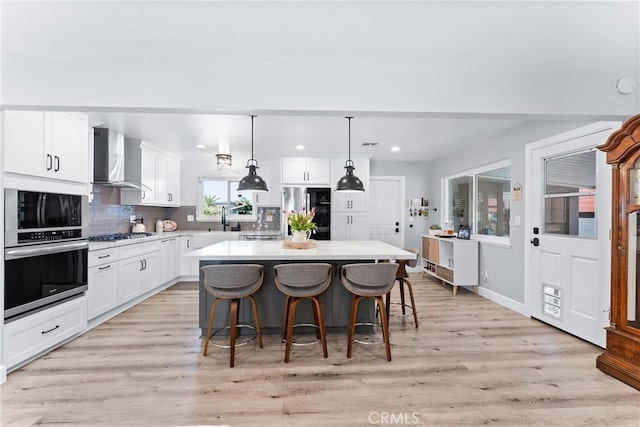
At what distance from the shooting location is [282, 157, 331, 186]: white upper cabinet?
5619 millimetres

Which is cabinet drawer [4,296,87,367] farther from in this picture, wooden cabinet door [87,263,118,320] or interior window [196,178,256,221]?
interior window [196,178,256,221]

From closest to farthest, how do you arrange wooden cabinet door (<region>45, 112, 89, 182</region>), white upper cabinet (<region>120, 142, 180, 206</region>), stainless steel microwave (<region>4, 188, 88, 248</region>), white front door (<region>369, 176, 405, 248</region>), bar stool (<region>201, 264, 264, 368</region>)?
stainless steel microwave (<region>4, 188, 88, 248</region>), bar stool (<region>201, 264, 264, 368</region>), wooden cabinet door (<region>45, 112, 89, 182</region>), white upper cabinet (<region>120, 142, 180, 206</region>), white front door (<region>369, 176, 405, 248</region>)

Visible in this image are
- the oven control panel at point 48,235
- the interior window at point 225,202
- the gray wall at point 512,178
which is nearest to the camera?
the oven control panel at point 48,235

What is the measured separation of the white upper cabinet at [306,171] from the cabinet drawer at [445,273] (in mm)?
2425

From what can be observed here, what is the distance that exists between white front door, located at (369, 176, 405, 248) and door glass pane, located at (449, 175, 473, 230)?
0.94m

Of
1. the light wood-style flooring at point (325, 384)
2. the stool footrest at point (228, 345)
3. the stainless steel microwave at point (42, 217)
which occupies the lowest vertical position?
the light wood-style flooring at point (325, 384)

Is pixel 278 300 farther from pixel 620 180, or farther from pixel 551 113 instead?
pixel 620 180

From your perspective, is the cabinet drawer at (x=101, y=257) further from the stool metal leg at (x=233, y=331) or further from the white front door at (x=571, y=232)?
the white front door at (x=571, y=232)

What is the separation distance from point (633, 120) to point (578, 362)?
1937 mm

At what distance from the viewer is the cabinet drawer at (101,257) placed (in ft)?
10.5

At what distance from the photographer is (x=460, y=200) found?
560 centimetres

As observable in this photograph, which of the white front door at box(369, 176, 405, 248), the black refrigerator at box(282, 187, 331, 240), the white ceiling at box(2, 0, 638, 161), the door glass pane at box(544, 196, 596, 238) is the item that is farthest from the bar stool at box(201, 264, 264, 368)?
the white front door at box(369, 176, 405, 248)

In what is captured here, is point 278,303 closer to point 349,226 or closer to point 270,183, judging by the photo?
point 349,226

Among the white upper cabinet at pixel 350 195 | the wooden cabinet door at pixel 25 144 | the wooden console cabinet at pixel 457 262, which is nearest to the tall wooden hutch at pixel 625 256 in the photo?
the wooden console cabinet at pixel 457 262
